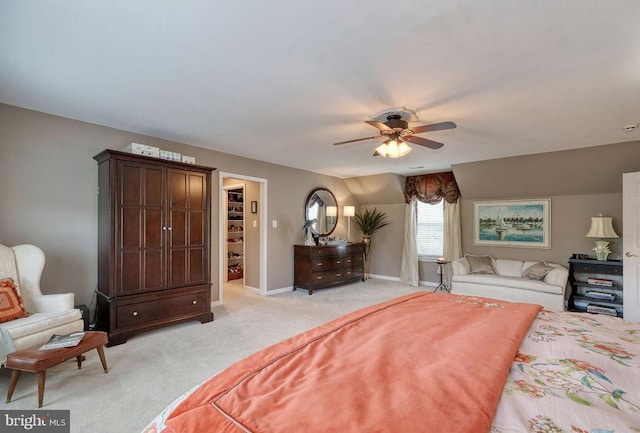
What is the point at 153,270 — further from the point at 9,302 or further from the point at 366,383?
the point at 366,383

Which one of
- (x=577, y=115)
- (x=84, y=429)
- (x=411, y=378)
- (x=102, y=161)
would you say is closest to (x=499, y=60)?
(x=577, y=115)

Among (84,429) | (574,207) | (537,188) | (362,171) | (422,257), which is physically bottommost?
(84,429)

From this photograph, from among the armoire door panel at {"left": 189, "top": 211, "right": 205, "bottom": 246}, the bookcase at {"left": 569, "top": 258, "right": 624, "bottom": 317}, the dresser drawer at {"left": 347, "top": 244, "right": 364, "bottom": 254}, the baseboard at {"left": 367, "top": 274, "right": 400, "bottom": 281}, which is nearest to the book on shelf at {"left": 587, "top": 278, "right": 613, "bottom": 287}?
the bookcase at {"left": 569, "top": 258, "right": 624, "bottom": 317}

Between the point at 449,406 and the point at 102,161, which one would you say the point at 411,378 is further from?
the point at 102,161

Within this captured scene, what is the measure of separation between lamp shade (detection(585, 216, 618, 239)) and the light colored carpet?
3810mm

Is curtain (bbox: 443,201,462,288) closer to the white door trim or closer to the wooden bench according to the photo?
the white door trim

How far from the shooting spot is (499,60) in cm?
211

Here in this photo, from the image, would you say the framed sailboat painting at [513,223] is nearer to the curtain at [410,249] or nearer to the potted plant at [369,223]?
the curtain at [410,249]

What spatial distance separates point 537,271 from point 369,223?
3.37 m

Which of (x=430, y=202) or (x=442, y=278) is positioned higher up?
(x=430, y=202)

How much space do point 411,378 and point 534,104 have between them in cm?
291

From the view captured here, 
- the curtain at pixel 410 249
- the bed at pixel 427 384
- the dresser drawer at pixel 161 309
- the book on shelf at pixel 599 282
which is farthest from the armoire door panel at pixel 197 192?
the book on shelf at pixel 599 282

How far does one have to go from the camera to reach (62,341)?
234cm

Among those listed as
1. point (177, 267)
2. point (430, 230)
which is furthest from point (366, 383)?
point (430, 230)
